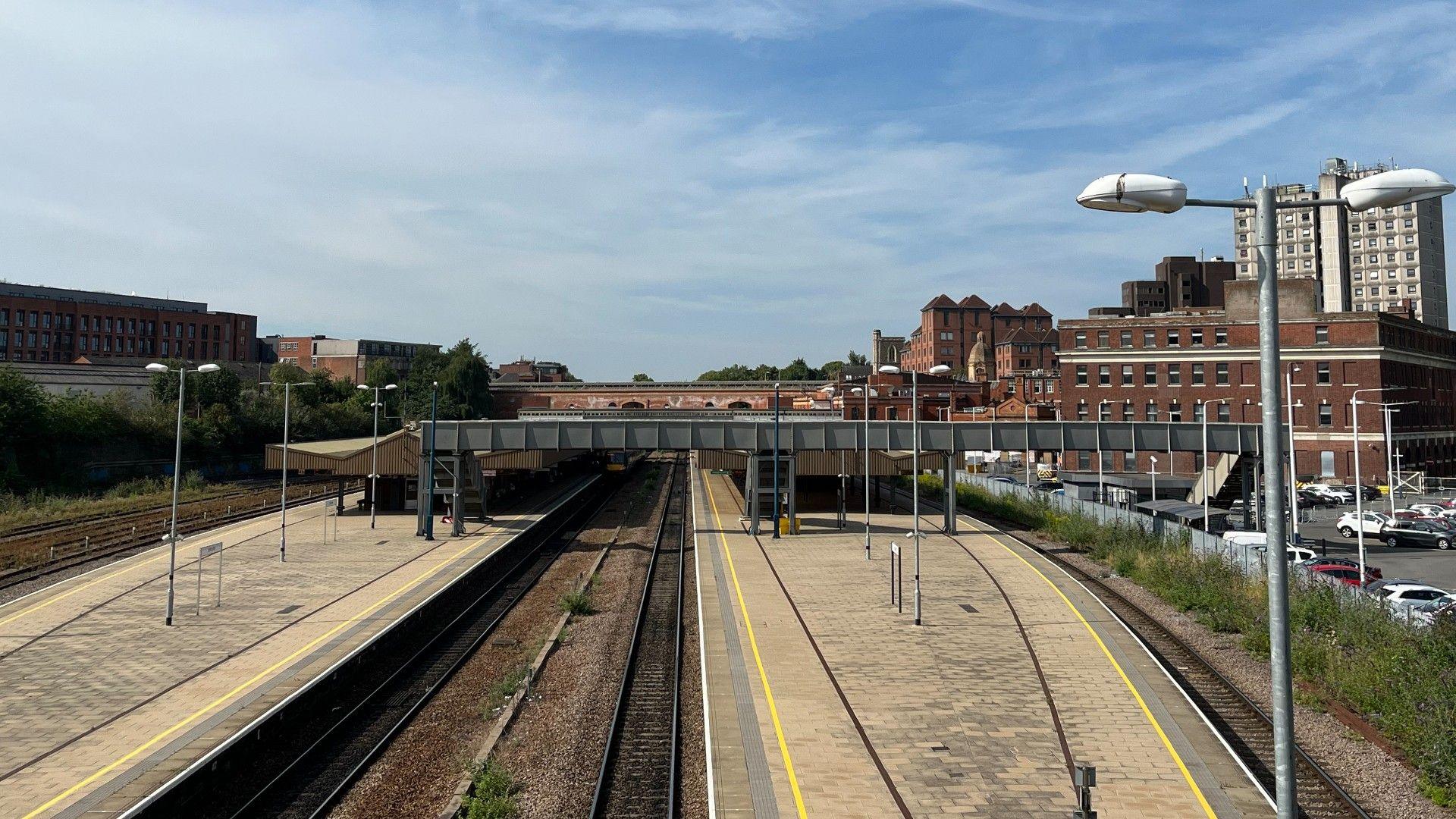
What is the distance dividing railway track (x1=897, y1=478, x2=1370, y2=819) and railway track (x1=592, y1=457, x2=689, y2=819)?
8491 mm

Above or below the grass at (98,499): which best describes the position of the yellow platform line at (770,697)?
below

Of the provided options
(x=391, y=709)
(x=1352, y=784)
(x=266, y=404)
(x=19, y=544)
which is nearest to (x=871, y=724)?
(x=1352, y=784)

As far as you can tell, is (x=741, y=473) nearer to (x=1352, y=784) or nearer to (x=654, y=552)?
(x=654, y=552)

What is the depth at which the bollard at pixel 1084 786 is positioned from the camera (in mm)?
10594

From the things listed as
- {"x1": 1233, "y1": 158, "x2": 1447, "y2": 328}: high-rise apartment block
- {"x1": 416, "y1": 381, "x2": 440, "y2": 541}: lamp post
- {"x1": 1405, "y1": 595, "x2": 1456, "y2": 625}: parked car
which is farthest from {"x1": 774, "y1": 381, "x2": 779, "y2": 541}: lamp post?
{"x1": 1233, "y1": 158, "x2": 1447, "y2": 328}: high-rise apartment block

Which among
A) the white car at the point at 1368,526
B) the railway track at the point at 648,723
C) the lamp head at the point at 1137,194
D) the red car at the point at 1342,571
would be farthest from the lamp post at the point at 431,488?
the white car at the point at 1368,526

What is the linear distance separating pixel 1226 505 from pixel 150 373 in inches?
3342

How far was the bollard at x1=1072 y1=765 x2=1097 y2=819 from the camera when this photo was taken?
1059 cm

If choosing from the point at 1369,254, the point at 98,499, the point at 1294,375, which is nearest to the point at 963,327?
the point at 1369,254

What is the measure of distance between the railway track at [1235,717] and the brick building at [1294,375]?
148 feet

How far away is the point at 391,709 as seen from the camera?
692 inches

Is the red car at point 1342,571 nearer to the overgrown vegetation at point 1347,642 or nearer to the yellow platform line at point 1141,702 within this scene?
the overgrown vegetation at point 1347,642

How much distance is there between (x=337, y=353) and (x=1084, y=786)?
489 feet

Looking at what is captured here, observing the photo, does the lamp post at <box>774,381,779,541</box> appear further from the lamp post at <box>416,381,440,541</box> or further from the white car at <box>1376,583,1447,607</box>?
the white car at <box>1376,583,1447,607</box>
